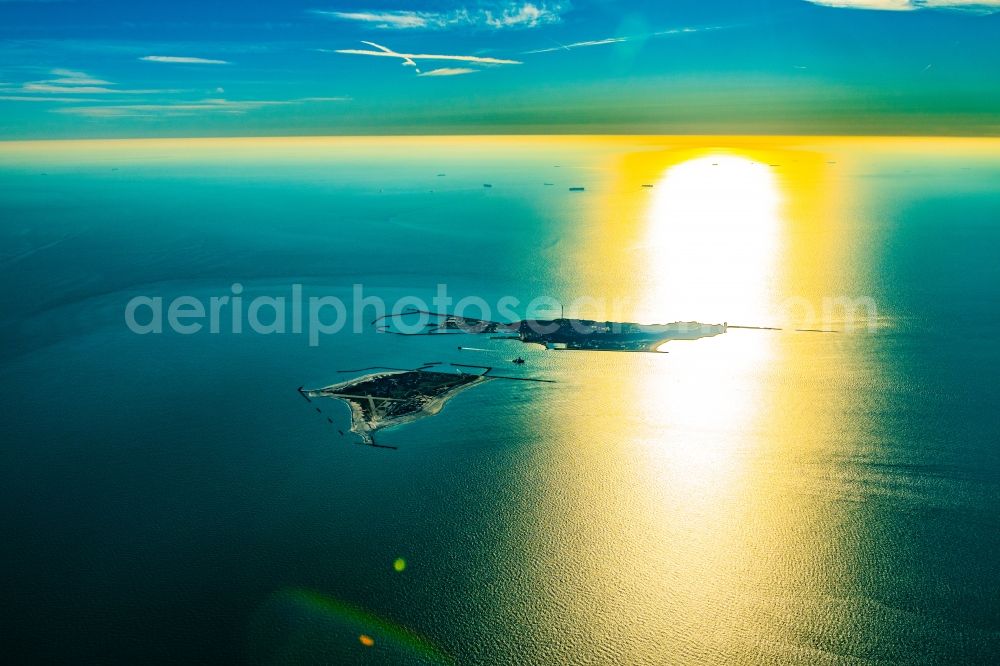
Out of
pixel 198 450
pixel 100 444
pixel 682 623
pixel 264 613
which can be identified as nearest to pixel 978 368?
pixel 682 623

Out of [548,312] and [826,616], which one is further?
[548,312]

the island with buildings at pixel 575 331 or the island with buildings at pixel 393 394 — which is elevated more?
the island with buildings at pixel 575 331

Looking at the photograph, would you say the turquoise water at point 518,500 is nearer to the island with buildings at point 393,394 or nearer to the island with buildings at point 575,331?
the island with buildings at point 393,394

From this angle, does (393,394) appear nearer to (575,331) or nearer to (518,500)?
(518,500)

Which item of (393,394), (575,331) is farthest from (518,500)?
(575,331)

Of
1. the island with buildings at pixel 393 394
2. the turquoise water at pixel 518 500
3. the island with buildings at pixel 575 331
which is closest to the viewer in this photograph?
the turquoise water at pixel 518 500

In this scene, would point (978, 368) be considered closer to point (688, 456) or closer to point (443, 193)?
point (688, 456)

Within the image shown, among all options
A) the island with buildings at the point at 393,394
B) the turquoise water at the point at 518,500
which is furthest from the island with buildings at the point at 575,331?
the island with buildings at the point at 393,394

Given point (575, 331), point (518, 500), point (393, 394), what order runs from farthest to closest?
point (575, 331) < point (393, 394) < point (518, 500)

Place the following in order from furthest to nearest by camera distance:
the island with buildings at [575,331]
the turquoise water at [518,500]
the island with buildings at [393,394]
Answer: the island with buildings at [575,331] < the island with buildings at [393,394] < the turquoise water at [518,500]

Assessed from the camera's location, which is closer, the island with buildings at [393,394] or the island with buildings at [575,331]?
the island with buildings at [393,394]

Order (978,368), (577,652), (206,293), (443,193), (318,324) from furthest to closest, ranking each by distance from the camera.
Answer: (443,193), (206,293), (318,324), (978,368), (577,652)
